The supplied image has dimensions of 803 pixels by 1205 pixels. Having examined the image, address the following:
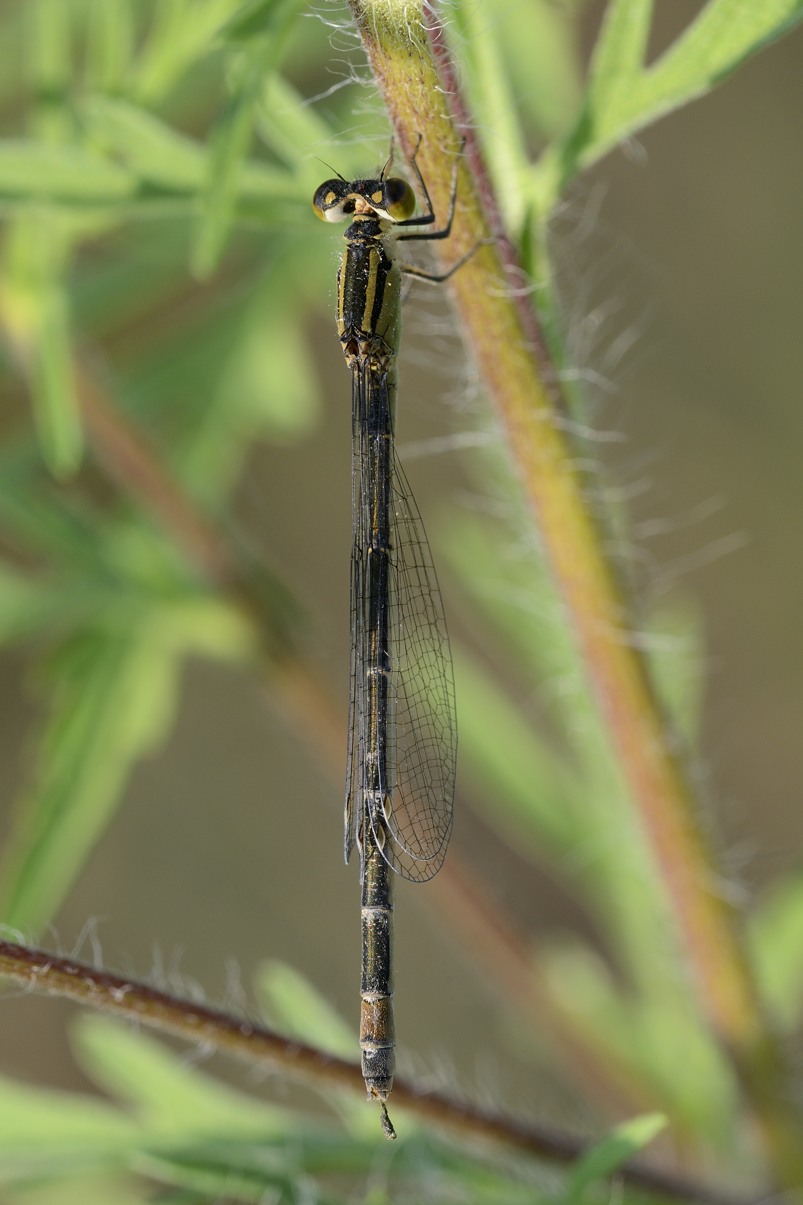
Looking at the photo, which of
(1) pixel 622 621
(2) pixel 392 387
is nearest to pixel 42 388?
(2) pixel 392 387

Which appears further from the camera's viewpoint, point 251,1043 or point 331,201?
point 331,201

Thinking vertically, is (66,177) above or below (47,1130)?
above

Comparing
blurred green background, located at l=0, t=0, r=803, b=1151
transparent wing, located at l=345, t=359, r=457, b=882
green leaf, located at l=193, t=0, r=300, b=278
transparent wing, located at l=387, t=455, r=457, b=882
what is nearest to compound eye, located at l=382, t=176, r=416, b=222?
green leaf, located at l=193, t=0, r=300, b=278

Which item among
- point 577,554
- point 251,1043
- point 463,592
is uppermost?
point 463,592

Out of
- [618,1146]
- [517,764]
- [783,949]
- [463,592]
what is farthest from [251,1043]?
[463,592]

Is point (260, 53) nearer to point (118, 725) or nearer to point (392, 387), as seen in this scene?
point (392, 387)

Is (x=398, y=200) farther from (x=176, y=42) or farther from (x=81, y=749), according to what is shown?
(x=81, y=749)
